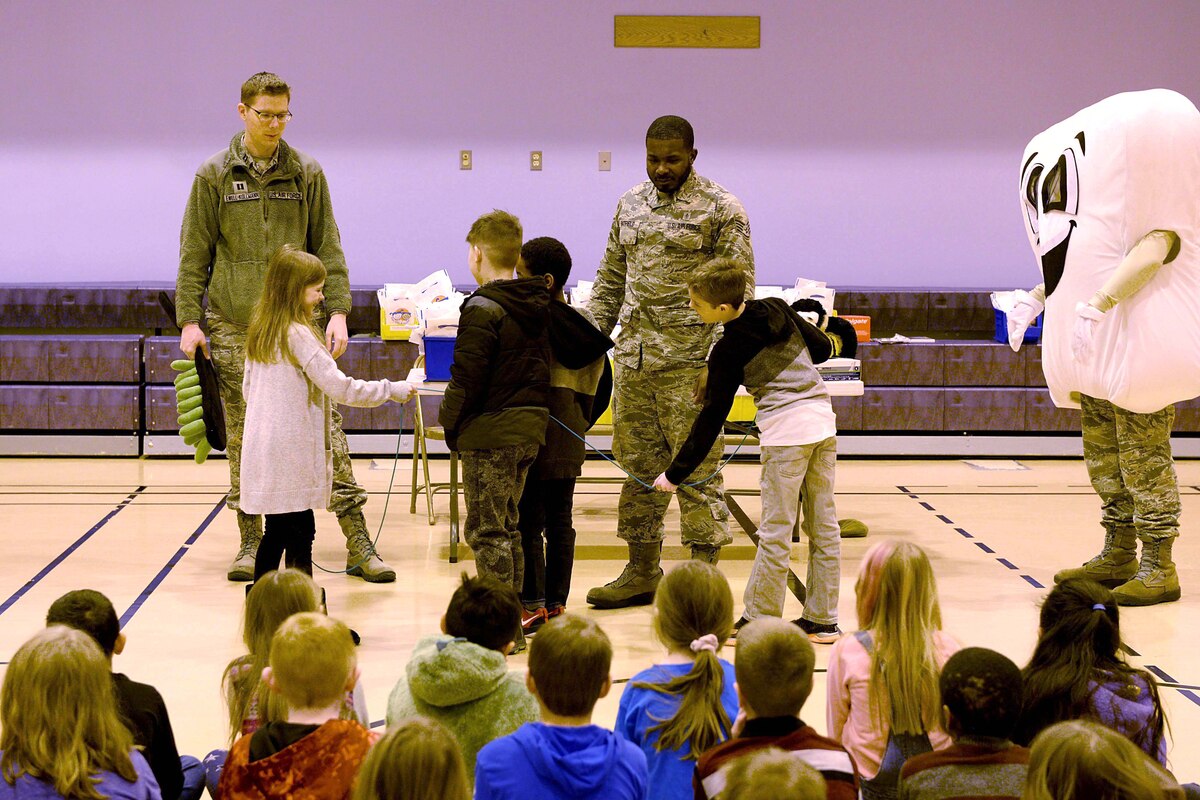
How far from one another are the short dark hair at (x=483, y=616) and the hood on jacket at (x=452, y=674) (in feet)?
0.39

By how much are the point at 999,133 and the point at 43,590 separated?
6322 millimetres

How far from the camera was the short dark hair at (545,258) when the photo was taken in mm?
4125

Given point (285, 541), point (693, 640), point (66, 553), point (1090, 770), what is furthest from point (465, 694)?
point (66, 553)

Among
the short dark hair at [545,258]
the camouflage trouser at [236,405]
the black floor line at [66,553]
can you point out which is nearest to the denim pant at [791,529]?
the short dark hair at [545,258]

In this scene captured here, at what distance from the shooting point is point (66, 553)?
5.25 metres

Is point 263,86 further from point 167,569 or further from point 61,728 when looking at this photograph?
point 61,728

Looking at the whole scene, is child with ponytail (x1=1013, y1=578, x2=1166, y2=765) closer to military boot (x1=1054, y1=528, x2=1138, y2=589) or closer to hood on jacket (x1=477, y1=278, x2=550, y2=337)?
hood on jacket (x1=477, y1=278, x2=550, y2=337)

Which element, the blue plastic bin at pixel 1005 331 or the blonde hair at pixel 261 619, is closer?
the blonde hair at pixel 261 619

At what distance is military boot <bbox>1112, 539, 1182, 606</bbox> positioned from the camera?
4621 millimetres

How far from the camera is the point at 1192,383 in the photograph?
4.52m

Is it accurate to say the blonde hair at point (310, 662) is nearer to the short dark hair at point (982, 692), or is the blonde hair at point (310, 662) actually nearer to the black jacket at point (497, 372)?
the short dark hair at point (982, 692)

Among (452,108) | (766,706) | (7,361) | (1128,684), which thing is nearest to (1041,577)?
(1128,684)

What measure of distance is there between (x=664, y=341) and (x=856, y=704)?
2013 millimetres

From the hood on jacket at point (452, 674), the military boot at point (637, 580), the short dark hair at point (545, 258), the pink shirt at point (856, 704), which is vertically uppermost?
the short dark hair at point (545, 258)
